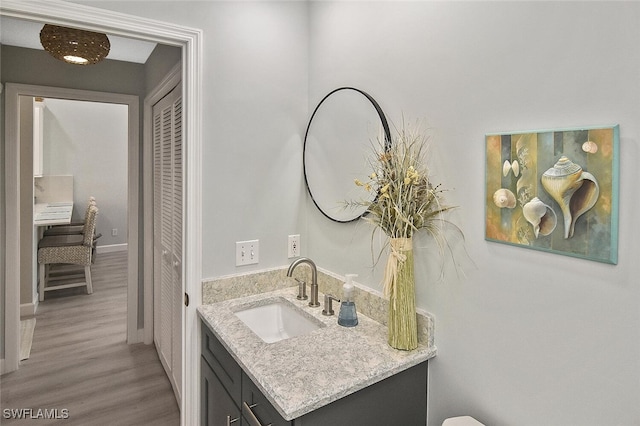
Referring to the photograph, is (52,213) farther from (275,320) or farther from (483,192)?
(483,192)

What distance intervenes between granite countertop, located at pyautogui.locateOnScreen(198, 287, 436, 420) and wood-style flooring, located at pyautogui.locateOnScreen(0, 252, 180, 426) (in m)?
1.36

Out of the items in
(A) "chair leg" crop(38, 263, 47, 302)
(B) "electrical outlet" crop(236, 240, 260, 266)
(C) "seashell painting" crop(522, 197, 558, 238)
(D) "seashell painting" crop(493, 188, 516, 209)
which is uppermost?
(D) "seashell painting" crop(493, 188, 516, 209)

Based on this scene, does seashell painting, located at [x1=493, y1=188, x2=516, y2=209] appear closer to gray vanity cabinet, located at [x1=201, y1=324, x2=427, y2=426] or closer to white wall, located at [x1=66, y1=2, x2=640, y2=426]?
white wall, located at [x1=66, y1=2, x2=640, y2=426]

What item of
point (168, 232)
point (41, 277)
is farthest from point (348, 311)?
point (41, 277)

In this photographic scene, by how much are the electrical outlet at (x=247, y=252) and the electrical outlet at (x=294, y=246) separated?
0.61 feet

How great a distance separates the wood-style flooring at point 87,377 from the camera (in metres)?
2.37

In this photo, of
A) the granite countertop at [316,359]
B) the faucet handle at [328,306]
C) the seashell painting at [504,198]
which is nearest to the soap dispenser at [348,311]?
the granite countertop at [316,359]

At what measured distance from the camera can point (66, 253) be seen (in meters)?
4.38

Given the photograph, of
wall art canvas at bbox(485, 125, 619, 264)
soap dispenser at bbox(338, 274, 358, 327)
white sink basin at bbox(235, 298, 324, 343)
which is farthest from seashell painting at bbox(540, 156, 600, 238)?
white sink basin at bbox(235, 298, 324, 343)

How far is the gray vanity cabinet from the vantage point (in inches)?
44.2

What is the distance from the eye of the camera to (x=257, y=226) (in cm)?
186

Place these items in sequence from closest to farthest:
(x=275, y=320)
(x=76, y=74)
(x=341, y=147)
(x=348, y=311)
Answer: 1. (x=348, y=311)
2. (x=341, y=147)
3. (x=275, y=320)
4. (x=76, y=74)

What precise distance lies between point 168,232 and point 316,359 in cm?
178

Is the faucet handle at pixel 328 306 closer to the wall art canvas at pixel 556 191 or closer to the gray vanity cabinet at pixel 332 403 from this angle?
the gray vanity cabinet at pixel 332 403
